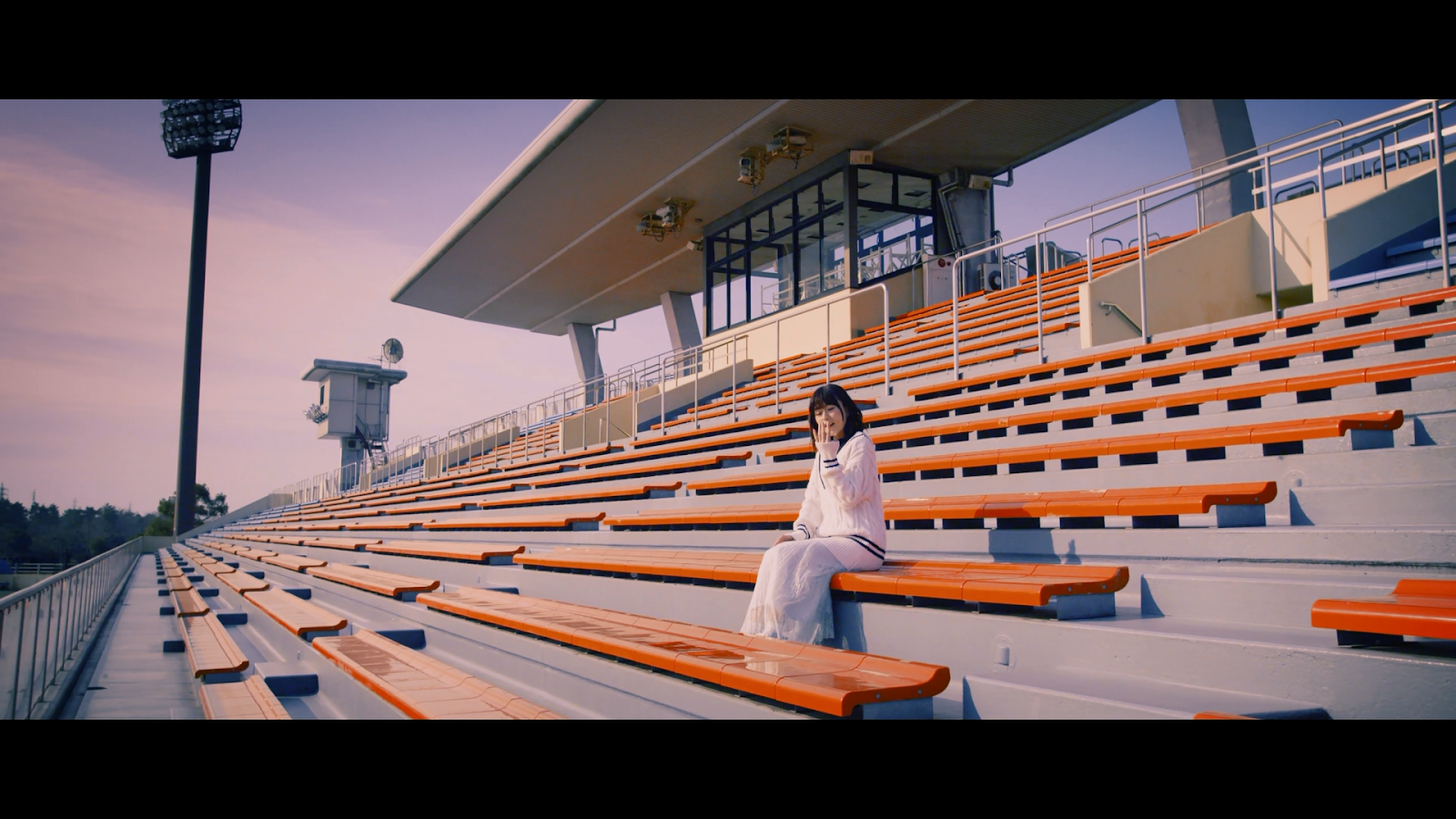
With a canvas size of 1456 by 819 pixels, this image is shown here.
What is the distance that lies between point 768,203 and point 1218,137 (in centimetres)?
639

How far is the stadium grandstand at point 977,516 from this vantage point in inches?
86.9

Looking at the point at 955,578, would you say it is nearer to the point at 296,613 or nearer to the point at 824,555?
the point at 824,555

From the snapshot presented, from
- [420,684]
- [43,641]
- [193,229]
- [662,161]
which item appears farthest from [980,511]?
[193,229]

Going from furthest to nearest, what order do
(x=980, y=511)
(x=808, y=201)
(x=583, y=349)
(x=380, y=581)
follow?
A: (x=583, y=349), (x=808, y=201), (x=380, y=581), (x=980, y=511)

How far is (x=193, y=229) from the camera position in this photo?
26.6 metres

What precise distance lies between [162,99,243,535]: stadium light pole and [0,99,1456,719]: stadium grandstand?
1636 cm

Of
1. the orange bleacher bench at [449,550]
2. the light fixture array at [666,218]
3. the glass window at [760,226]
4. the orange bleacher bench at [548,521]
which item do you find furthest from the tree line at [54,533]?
the glass window at [760,226]

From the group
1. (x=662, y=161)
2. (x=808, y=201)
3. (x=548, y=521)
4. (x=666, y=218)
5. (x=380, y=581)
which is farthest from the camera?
(x=666, y=218)

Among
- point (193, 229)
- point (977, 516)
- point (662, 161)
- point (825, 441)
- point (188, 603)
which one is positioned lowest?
point (188, 603)

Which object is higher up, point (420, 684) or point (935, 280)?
point (935, 280)

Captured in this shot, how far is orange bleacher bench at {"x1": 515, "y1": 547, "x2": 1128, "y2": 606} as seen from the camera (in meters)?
2.42

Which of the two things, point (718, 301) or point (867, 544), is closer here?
point (867, 544)

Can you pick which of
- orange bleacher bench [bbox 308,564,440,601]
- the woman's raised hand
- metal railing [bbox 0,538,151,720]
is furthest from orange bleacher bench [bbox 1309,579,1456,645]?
orange bleacher bench [bbox 308,564,440,601]
